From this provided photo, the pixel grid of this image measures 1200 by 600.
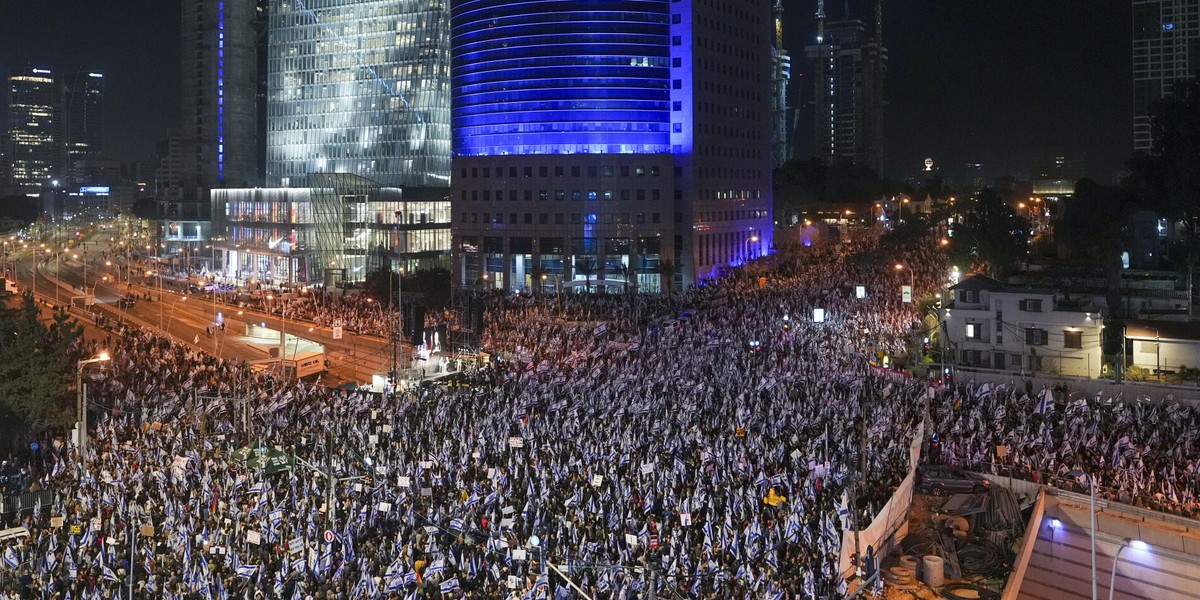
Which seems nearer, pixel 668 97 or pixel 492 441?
pixel 492 441

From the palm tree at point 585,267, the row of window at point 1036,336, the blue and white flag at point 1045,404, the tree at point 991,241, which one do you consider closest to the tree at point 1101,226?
the tree at point 991,241

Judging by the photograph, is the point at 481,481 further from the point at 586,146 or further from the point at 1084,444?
the point at 586,146

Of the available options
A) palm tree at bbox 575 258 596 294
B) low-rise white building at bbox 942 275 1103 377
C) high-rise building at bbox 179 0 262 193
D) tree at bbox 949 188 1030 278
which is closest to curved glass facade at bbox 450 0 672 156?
palm tree at bbox 575 258 596 294

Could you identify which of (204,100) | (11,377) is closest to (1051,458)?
(11,377)

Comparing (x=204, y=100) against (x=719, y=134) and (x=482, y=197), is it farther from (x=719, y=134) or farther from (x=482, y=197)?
(x=719, y=134)

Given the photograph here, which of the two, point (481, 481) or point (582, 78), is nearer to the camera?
point (481, 481)

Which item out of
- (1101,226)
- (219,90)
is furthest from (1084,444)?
(219,90)
